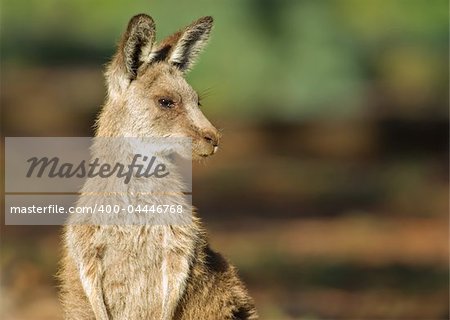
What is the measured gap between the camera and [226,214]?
16.8 metres

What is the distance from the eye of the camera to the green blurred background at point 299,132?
1358cm

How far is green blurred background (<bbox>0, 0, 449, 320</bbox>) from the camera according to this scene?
1358cm

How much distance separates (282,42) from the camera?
16109mm

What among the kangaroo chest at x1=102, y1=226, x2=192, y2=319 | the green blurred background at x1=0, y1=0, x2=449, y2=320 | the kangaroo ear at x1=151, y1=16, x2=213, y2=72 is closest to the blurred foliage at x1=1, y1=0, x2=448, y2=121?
the green blurred background at x1=0, y1=0, x2=449, y2=320

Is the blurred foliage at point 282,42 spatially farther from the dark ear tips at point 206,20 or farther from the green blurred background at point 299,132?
the dark ear tips at point 206,20

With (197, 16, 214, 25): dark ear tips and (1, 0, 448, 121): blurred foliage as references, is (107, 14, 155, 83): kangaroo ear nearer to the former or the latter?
(197, 16, 214, 25): dark ear tips

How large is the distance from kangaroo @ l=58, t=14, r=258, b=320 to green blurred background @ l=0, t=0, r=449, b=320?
2777mm

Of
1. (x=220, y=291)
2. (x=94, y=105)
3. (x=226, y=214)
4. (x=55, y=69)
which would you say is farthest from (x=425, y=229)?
(x=220, y=291)

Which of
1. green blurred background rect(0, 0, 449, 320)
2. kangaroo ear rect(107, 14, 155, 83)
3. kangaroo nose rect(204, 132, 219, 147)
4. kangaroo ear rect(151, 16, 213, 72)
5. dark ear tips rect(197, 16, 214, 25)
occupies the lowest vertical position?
kangaroo nose rect(204, 132, 219, 147)

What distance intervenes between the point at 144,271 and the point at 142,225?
294mm

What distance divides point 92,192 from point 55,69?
1335 centimetres

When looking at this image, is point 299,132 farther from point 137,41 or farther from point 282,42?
point 137,41

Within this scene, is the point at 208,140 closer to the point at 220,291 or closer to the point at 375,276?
the point at 220,291

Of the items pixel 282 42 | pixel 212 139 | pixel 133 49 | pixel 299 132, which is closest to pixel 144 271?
pixel 212 139
